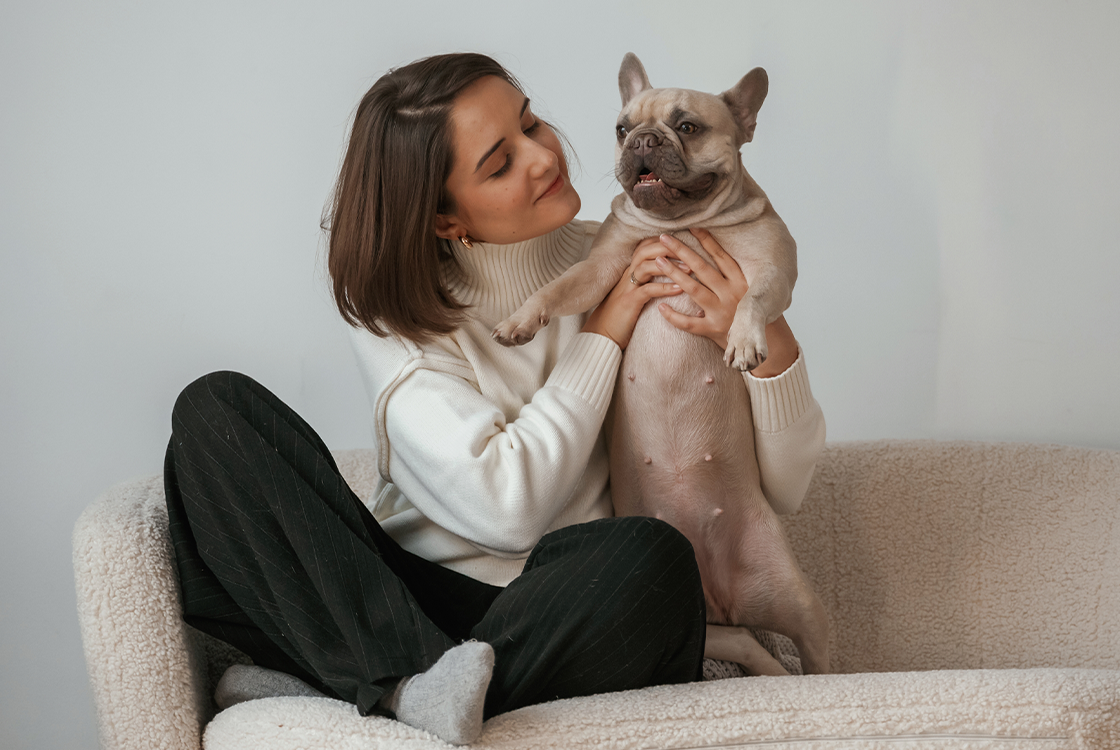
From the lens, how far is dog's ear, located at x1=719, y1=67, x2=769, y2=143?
1.60 m

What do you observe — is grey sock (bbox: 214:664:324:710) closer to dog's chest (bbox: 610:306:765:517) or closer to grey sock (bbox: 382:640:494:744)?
grey sock (bbox: 382:640:494:744)

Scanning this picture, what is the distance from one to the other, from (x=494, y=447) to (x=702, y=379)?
0.35m

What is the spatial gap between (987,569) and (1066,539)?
154mm

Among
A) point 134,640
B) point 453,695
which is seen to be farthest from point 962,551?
point 134,640

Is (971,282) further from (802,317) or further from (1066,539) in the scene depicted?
(1066,539)

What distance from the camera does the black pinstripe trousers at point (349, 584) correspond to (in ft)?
4.16

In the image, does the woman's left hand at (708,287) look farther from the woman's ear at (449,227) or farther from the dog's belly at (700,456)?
the woman's ear at (449,227)

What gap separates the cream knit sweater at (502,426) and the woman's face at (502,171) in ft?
0.38

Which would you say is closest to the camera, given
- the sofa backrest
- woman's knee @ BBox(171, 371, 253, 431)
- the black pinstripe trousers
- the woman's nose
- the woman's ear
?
the black pinstripe trousers

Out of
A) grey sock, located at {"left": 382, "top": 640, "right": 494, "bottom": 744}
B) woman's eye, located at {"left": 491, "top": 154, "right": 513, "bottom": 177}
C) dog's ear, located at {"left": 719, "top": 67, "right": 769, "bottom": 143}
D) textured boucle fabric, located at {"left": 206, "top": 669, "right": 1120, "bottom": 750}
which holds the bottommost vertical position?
textured boucle fabric, located at {"left": 206, "top": 669, "right": 1120, "bottom": 750}

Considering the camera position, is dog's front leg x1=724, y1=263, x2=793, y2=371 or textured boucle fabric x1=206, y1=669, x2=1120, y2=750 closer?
textured boucle fabric x1=206, y1=669, x2=1120, y2=750

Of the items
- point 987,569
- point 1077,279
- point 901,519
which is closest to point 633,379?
point 901,519

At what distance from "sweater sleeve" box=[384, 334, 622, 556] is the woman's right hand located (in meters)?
0.04

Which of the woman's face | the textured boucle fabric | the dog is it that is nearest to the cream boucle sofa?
the textured boucle fabric
